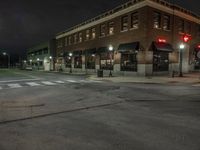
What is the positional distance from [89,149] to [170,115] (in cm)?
406

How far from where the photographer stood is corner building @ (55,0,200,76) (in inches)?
1076

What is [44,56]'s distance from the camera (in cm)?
6731

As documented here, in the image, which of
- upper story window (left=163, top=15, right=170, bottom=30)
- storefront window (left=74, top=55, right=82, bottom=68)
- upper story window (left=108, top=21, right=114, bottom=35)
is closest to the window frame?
upper story window (left=108, top=21, right=114, bottom=35)

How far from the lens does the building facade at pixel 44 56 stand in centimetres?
6003

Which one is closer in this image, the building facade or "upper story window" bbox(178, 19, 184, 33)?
"upper story window" bbox(178, 19, 184, 33)

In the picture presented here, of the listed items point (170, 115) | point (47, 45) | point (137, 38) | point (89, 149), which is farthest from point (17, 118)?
point (47, 45)

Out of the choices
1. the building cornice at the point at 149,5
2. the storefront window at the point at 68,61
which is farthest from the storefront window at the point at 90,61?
the storefront window at the point at 68,61

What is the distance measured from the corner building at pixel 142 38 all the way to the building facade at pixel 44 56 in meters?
21.9

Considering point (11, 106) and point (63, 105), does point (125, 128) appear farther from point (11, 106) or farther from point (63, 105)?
point (11, 106)

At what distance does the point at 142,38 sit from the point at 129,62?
4060 millimetres

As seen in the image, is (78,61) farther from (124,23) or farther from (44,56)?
(44,56)

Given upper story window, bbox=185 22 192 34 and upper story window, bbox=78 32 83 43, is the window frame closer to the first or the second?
upper story window, bbox=185 22 192 34

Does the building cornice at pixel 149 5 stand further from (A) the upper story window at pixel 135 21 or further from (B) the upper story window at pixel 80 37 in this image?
(B) the upper story window at pixel 80 37

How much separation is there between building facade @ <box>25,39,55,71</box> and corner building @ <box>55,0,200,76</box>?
2185 centimetres
